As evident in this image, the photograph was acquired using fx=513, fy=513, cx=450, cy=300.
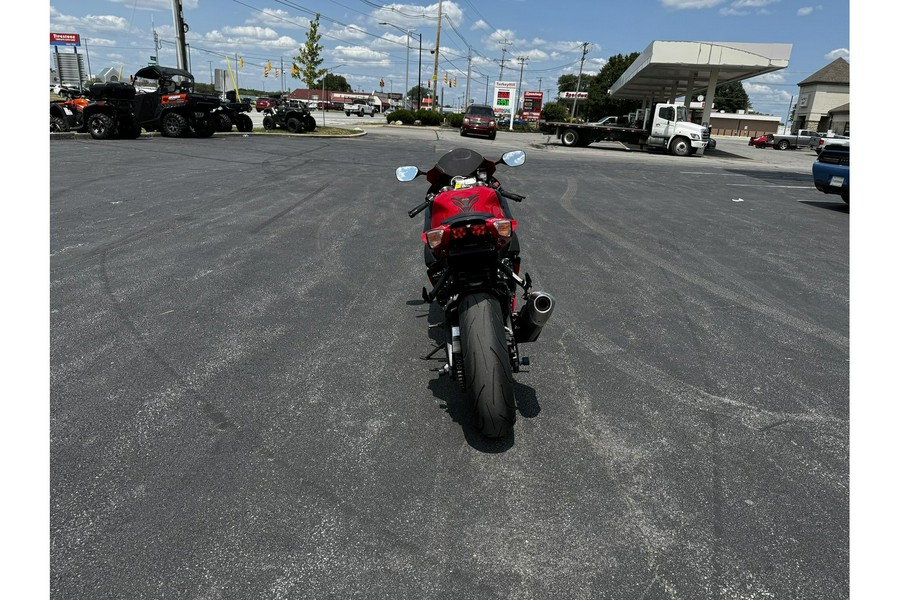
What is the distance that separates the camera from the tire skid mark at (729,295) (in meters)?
4.87

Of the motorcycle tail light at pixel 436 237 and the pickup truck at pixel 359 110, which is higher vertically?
the pickup truck at pixel 359 110

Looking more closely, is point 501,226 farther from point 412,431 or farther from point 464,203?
point 412,431

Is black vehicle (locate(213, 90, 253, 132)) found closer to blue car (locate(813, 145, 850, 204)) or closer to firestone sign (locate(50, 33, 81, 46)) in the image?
blue car (locate(813, 145, 850, 204))

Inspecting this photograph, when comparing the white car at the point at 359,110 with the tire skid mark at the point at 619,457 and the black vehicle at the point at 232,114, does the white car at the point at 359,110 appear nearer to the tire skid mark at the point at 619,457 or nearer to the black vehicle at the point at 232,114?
the black vehicle at the point at 232,114

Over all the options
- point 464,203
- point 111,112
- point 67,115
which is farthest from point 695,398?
point 67,115

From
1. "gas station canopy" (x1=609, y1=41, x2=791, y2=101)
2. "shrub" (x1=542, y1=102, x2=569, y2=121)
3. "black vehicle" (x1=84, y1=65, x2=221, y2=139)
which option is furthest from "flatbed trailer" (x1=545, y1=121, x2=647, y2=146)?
"shrub" (x1=542, y1=102, x2=569, y2=121)

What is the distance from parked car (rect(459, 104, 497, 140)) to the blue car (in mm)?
23173

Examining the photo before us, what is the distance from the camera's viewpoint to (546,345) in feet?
14.6

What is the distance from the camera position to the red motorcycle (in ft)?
9.48

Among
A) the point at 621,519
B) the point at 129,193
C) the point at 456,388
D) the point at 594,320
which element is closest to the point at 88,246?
the point at 129,193

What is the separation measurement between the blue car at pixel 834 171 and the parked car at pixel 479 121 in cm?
2317

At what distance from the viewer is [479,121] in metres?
32.9

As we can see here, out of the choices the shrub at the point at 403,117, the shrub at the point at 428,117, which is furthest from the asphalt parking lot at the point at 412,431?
the shrub at the point at 428,117
